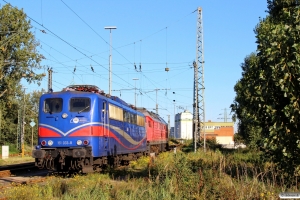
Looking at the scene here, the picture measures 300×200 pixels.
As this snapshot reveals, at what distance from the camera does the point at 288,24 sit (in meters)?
10.3

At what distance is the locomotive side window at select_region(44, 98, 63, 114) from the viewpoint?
18.2 meters

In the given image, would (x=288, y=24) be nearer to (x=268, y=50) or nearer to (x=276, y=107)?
(x=268, y=50)

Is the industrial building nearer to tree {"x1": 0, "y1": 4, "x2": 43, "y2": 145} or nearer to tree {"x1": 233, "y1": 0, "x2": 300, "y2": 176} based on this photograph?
tree {"x1": 0, "y1": 4, "x2": 43, "y2": 145}

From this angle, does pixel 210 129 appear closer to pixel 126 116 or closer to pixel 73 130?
pixel 126 116

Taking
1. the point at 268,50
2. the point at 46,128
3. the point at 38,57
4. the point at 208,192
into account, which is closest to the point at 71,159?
the point at 46,128

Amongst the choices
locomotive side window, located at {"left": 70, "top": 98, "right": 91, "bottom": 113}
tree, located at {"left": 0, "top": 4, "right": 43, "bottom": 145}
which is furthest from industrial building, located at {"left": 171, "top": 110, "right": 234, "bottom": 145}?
locomotive side window, located at {"left": 70, "top": 98, "right": 91, "bottom": 113}

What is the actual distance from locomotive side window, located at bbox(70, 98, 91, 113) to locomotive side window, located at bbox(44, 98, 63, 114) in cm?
53

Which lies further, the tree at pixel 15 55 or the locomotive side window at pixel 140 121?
the tree at pixel 15 55

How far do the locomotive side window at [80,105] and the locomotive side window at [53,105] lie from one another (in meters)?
0.53

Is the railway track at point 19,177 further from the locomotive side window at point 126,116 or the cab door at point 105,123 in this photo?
the locomotive side window at point 126,116

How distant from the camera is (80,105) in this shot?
18.0 meters

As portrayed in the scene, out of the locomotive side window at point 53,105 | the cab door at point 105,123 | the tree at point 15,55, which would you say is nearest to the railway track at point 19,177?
the locomotive side window at point 53,105

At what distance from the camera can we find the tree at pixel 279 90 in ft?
31.5

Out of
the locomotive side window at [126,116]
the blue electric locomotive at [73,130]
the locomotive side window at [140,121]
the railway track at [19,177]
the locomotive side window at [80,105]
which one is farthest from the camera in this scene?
the locomotive side window at [140,121]
